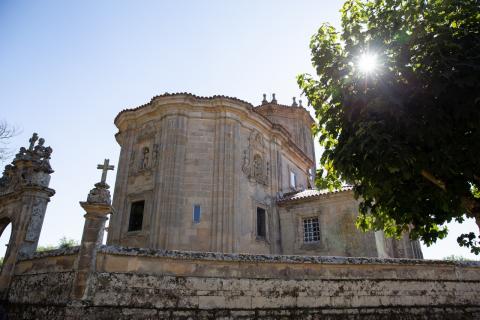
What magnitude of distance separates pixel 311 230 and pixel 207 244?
20.4 feet

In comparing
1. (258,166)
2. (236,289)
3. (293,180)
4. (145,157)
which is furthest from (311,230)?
(236,289)

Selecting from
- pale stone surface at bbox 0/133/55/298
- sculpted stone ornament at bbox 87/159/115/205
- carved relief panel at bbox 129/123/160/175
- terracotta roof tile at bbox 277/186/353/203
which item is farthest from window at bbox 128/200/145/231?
sculpted stone ornament at bbox 87/159/115/205

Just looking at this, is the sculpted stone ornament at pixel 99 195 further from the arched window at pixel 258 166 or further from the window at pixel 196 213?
the arched window at pixel 258 166

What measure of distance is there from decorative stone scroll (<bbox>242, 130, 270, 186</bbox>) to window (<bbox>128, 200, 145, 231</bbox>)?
5492 mm

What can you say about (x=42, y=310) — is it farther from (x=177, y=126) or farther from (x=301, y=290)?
(x=177, y=126)

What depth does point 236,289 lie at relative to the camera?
7457mm

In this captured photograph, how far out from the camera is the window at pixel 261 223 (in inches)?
692

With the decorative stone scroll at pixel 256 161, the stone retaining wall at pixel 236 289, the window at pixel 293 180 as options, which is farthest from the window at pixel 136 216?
the window at pixel 293 180

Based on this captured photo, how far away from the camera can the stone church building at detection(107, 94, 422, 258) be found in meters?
15.1

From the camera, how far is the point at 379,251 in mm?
15297

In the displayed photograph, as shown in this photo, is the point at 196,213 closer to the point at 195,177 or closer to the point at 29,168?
the point at 195,177

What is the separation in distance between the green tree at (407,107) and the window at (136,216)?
10.7 meters

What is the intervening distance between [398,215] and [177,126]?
38.0 ft

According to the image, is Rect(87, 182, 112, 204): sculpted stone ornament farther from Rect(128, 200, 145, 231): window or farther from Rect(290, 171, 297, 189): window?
Rect(290, 171, 297, 189): window
